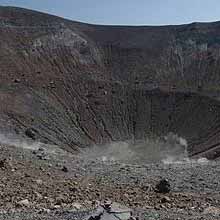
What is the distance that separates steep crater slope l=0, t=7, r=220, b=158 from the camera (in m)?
50.3

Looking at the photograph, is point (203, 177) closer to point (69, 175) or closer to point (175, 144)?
point (69, 175)

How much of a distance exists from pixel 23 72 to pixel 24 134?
16.1 metres

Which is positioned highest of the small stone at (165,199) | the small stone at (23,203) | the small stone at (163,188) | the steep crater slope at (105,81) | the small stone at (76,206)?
the small stone at (76,206)

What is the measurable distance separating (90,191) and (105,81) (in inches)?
1877

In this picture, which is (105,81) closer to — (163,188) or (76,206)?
(163,188)

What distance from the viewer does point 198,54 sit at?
69.4m

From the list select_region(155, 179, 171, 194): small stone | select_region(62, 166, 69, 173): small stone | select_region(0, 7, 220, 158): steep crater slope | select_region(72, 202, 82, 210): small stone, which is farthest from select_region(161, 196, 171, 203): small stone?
select_region(0, 7, 220, 158): steep crater slope

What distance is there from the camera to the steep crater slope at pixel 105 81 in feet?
165

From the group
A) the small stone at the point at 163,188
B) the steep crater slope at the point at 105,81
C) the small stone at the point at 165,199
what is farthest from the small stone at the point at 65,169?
the steep crater slope at the point at 105,81

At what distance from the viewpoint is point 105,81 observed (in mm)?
61875

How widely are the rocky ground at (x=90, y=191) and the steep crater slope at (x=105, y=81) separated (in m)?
20.7

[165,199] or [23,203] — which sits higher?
[23,203]

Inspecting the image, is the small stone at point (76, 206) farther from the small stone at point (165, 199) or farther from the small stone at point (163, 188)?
the small stone at point (163, 188)

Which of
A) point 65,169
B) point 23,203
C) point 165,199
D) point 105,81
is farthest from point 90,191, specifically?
point 105,81
